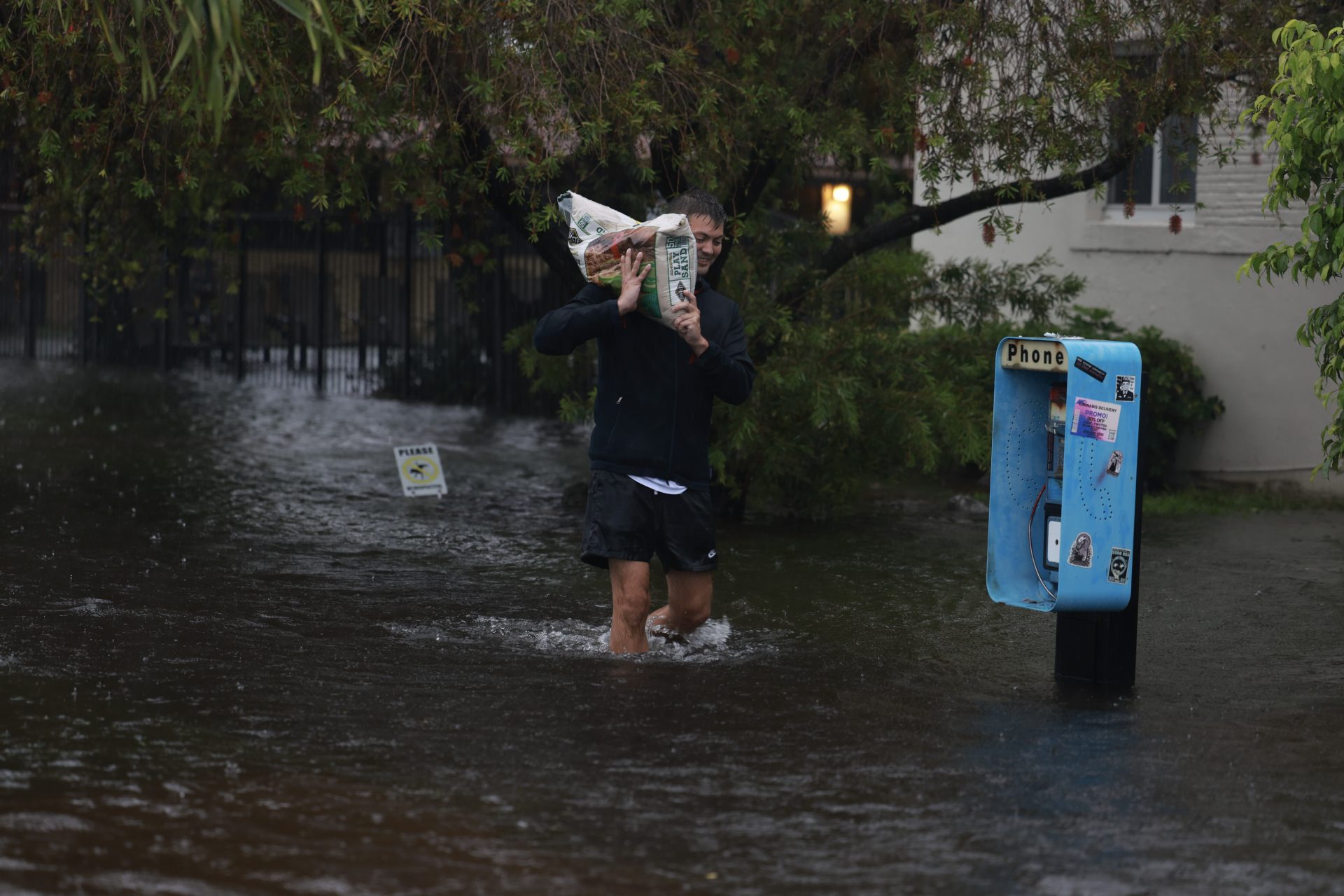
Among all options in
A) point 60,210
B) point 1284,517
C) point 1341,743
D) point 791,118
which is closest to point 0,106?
point 60,210

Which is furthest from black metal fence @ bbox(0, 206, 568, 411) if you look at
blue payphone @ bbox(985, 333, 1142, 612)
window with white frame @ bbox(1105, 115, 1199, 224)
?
blue payphone @ bbox(985, 333, 1142, 612)

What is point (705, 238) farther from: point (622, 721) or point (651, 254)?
point (622, 721)

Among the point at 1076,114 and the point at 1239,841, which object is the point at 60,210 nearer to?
the point at 1076,114

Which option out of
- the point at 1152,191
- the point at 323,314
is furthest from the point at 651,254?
the point at 323,314

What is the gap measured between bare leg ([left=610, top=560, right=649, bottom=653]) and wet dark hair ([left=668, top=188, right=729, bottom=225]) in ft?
4.34

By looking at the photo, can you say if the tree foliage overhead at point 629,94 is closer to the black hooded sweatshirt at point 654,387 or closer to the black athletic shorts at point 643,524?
the black hooded sweatshirt at point 654,387

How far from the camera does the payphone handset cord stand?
700 cm

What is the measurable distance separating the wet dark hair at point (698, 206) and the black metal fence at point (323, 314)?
35.8 ft

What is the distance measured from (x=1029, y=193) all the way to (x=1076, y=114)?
3.15 feet

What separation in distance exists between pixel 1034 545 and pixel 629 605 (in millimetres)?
1642

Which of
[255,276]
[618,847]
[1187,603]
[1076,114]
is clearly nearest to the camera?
[618,847]

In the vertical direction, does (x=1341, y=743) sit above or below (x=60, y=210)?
below

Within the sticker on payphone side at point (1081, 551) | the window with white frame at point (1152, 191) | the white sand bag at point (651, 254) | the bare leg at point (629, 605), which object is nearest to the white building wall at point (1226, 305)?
the window with white frame at point (1152, 191)

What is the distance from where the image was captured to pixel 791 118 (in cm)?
959
